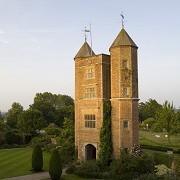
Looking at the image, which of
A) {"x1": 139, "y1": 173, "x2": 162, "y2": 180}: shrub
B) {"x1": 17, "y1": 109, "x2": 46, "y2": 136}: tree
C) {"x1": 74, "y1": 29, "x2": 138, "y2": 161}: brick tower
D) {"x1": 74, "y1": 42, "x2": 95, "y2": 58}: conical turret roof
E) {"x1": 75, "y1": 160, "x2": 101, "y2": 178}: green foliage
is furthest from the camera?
{"x1": 17, "y1": 109, "x2": 46, "y2": 136}: tree

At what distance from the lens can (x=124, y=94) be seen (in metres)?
28.0

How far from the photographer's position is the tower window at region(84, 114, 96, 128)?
30016 millimetres

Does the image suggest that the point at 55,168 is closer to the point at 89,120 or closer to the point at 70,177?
the point at 70,177

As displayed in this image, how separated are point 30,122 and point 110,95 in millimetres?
29392

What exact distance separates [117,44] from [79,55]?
602 cm

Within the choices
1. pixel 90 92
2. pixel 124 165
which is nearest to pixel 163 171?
pixel 124 165

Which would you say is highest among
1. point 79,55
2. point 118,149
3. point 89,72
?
point 79,55

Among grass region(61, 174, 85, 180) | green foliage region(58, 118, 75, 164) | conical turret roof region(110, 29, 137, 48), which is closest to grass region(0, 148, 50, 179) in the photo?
green foliage region(58, 118, 75, 164)

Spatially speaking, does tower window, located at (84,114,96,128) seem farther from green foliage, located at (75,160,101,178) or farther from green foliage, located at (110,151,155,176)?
green foliage, located at (110,151,155,176)

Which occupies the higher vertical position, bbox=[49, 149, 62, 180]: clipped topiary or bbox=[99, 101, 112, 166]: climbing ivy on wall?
bbox=[99, 101, 112, 166]: climbing ivy on wall

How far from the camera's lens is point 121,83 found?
2802cm

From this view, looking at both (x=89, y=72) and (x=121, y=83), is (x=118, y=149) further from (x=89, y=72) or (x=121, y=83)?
(x=89, y=72)

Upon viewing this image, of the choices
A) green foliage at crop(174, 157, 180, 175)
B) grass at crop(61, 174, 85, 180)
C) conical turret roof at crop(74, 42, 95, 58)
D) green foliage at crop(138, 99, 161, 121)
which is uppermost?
conical turret roof at crop(74, 42, 95, 58)

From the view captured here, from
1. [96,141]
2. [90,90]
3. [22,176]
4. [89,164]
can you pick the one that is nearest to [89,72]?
[90,90]
